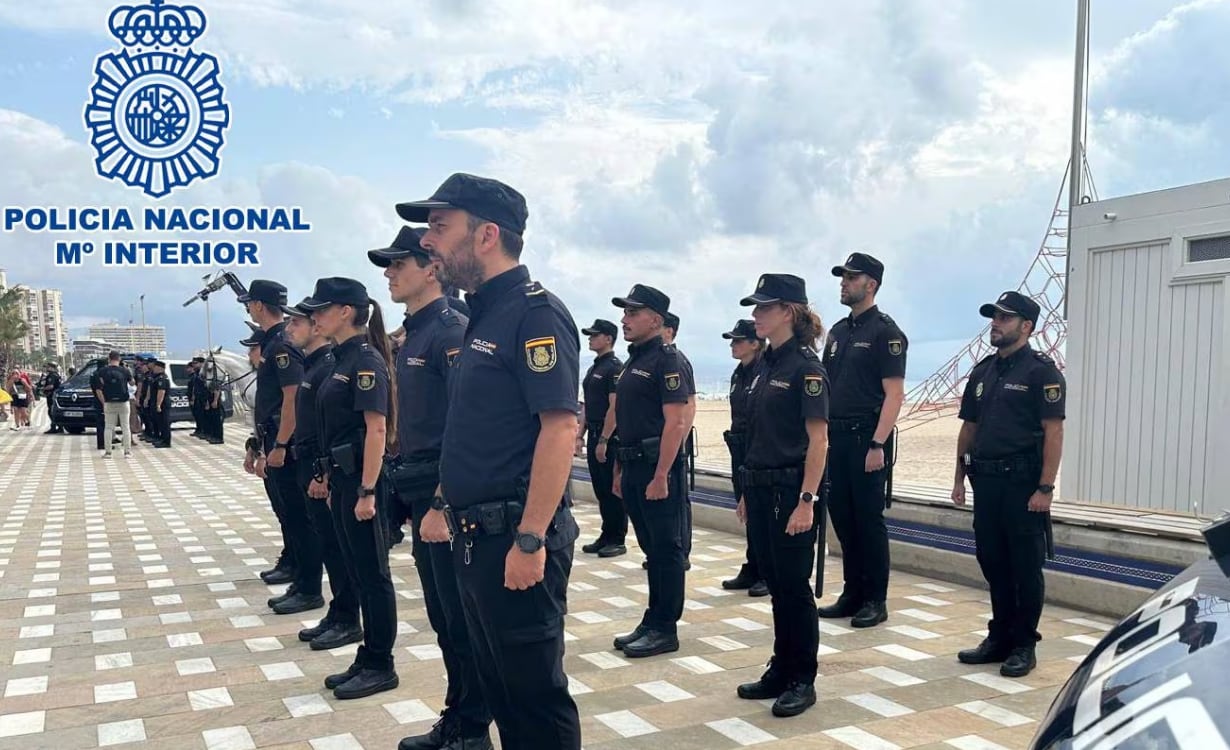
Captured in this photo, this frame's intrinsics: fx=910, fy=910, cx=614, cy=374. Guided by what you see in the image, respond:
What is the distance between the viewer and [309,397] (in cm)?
507

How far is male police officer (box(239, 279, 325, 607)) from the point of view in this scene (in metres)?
5.78

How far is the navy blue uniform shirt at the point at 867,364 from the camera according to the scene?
5.39 metres

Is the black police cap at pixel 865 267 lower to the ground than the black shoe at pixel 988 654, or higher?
higher

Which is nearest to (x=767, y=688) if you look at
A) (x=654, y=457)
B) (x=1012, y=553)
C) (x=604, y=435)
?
(x=1012, y=553)

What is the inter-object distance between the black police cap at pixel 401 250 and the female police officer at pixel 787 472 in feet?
5.03

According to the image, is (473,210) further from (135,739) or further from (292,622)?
(292,622)

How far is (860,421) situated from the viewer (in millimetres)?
5395

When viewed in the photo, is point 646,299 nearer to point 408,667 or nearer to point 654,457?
point 654,457

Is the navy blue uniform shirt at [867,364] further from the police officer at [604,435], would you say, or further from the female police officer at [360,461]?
the female police officer at [360,461]

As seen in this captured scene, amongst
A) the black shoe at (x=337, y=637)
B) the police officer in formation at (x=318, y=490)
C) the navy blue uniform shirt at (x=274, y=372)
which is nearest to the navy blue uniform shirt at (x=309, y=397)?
the police officer in formation at (x=318, y=490)

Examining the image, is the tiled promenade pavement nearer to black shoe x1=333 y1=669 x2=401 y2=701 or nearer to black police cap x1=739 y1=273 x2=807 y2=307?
black shoe x1=333 y1=669 x2=401 y2=701

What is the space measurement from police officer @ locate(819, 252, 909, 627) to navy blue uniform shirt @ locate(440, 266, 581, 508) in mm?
3109

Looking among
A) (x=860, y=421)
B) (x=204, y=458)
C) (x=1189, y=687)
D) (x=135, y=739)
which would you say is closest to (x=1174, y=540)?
(x=860, y=421)

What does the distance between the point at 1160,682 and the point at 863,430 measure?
173 inches
